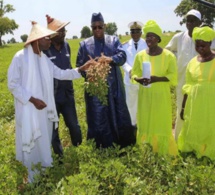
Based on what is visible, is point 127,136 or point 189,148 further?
point 127,136

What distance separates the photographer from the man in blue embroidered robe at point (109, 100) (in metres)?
4.54

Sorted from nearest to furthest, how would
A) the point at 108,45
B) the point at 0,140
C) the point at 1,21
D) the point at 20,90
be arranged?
the point at 20,90, the point at 108,45, the point at 0,140, the point at 1,21

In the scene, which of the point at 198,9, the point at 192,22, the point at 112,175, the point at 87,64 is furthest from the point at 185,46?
the point at 198,9

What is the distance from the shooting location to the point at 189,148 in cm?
418

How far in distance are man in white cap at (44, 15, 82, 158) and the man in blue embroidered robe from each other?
9.2 inches

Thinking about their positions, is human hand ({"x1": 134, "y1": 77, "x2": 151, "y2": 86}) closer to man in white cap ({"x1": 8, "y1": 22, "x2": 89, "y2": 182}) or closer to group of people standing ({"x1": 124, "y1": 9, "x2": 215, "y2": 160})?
group of people standing ({"x1": 124, "y1": 9, "x2": 215, "y2": 160})

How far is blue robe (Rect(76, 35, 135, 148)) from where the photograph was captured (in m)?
4.56


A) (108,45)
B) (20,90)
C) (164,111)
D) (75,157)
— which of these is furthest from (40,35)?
(164,111)

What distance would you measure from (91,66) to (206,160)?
5.95 ft

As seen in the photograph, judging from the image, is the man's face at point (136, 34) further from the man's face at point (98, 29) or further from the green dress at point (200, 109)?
the green dress at point (200, 109)

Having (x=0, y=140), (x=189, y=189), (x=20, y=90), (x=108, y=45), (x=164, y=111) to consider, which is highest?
(x=108, y=45)

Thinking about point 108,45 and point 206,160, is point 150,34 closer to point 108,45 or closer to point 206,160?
point 108,45

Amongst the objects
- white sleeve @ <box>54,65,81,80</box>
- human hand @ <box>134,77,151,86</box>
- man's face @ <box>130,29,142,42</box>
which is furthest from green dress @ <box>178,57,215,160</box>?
man's face @ <box>130,29,142,42</box>

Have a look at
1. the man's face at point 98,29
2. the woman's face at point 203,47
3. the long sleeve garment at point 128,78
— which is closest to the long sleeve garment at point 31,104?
the man's face at point 98,29
